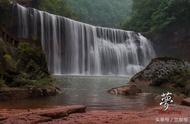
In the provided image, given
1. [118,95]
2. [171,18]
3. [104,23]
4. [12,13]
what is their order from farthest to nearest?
[104,23]
[171,18]
[12,13]
[118,95]

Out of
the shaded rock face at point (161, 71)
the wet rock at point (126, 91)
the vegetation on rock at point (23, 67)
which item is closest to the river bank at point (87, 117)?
the vegetation on rock at point (23, 67)

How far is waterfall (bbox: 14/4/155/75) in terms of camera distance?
3775 cm

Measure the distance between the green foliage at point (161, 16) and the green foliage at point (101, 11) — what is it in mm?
35730

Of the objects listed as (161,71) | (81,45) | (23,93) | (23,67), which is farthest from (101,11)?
(23,93)

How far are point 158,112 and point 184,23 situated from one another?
43.0 metres

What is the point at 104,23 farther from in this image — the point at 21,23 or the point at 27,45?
the point at 27,45

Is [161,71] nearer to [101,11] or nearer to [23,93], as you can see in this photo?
[23,93]

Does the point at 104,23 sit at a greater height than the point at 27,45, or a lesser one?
greater

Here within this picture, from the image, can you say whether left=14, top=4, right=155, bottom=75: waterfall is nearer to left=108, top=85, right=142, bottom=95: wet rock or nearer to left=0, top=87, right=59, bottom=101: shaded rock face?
left=108, top=85, right=142, bottom=95: wet rock

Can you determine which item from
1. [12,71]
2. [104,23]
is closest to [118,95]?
[12,71]

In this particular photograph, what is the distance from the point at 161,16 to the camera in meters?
53.7

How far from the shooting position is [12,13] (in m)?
36.1

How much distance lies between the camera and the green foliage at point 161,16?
52.2 m

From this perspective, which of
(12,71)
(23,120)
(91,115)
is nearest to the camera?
(23,120)
